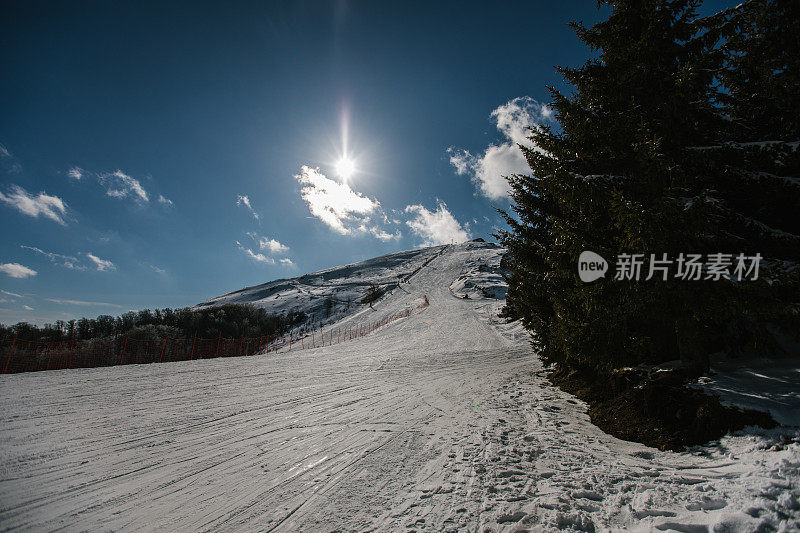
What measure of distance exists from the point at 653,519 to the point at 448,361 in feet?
37.1

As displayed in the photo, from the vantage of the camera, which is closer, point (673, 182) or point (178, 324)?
point (673, 182)

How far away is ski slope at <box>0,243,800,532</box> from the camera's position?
2979mm

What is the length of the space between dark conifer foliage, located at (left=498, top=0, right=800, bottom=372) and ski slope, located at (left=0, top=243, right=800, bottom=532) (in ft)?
6.40

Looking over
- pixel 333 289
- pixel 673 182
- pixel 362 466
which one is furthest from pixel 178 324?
pixel 673 182

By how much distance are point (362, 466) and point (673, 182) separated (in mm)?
6776

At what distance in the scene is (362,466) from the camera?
165 inches

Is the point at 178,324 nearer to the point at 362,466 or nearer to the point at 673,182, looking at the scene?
the point at 362,466

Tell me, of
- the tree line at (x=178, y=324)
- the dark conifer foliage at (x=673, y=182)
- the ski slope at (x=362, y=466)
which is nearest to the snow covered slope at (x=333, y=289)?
the tree line at (x=178, y=324)

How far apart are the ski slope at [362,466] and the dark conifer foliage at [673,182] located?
1.95 m

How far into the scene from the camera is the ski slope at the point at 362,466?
2.98m

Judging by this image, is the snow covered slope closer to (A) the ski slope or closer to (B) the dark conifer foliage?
(A) the ski slope

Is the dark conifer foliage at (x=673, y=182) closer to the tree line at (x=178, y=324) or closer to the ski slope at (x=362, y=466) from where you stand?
→ the ski slope at (x=362, y=466)

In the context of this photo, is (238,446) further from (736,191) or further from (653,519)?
Answer: (736,191)

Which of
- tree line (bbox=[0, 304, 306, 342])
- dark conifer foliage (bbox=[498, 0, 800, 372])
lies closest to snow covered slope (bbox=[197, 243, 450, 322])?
tree line (bbox=[0, 304, 306, 342])
